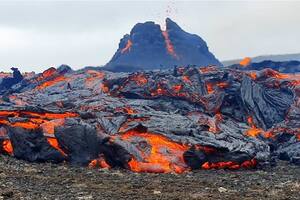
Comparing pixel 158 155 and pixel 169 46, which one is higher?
pixel 169 46

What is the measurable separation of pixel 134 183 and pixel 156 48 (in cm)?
8541

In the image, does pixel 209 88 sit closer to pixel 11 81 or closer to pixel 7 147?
pixel 7 147

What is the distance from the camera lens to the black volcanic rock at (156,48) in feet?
337

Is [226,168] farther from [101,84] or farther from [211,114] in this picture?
[101,84]

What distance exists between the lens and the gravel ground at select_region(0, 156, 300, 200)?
17.4 meters

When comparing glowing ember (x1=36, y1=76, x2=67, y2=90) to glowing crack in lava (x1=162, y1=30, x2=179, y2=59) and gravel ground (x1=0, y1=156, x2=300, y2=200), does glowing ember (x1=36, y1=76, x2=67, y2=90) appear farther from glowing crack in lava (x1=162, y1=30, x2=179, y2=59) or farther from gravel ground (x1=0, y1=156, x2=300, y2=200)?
glowing crack in lava (x1=162, y1=30, x2=179, y2=59)

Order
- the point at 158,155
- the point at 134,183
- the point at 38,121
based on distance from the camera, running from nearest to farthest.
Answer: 1. the point at 134,183
2. the point at 158,155
3. the point at 38,121

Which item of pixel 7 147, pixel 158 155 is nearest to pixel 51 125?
A: pixel 7 147

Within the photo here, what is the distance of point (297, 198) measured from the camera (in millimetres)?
17219

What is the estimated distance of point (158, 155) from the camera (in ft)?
84.7

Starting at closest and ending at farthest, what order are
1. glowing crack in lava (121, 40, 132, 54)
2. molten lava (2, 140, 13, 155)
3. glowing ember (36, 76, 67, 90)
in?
molten lava (2, 140, 13, 155) < glowing ember (36, 76, 67, 90) < glowing crack in lava (121, 40, 132, 54)

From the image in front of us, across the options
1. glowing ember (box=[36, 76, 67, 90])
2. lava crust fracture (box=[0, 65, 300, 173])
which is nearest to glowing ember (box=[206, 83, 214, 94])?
lava crust fracture (box=[0, 65, 300, 173])

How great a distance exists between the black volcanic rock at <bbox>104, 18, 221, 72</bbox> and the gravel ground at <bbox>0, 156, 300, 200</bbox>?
78.1 meters

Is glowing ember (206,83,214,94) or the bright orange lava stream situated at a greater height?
glowing ember (206,83,214,94)
